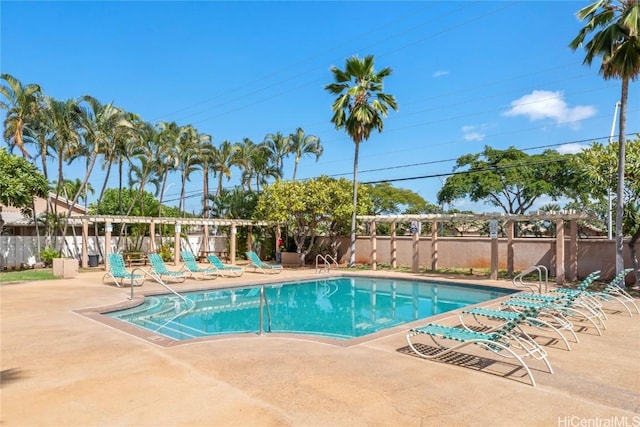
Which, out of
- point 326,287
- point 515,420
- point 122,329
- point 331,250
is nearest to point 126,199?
point 331,250

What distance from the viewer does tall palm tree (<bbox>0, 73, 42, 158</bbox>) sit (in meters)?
19.7

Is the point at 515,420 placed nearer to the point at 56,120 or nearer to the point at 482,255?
the point at 482,255

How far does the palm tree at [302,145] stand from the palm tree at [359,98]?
9.38m

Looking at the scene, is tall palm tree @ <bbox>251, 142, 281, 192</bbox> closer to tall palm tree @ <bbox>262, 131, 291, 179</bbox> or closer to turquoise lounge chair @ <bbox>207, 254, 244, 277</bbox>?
tall palm tree @ <bbox>262, 131, 291, 179</bbox>

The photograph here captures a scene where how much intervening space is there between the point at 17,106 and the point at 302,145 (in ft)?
56.5

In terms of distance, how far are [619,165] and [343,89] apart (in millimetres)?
12888

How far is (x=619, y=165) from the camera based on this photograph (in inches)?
523

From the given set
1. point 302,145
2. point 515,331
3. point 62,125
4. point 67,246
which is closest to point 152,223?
point 67,246

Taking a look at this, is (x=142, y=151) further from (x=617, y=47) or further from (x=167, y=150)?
(x=617, y=47)

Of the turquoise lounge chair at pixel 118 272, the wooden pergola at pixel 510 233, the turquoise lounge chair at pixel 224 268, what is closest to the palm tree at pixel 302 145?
the wooden pergola at pixel 510 233

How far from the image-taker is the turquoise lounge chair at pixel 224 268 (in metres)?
17.7

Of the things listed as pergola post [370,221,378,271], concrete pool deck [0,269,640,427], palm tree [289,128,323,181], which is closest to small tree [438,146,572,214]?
palm tree [289,128,323,181]

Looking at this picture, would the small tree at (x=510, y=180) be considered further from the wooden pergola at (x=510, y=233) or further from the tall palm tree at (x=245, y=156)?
the tall palm tree at (x=245, y=156)

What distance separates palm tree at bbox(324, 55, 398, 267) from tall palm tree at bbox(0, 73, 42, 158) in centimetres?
1406
